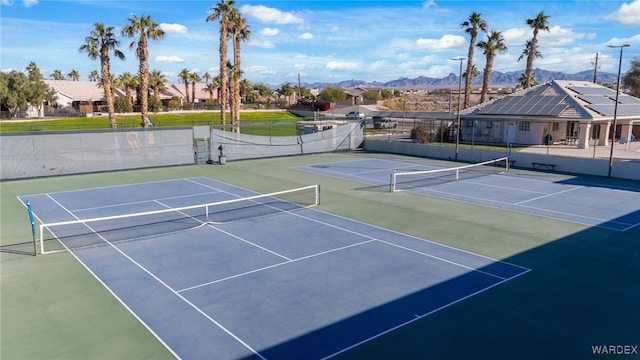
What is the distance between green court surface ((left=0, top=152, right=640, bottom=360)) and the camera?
29.2 feet

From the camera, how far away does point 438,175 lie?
28969 millimetres

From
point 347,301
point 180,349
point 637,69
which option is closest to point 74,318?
point 180,349

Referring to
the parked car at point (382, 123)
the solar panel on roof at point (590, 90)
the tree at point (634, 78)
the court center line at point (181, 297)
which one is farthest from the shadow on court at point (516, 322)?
the tree at point (634, 78)

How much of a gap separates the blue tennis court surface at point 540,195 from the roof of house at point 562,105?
1558cm

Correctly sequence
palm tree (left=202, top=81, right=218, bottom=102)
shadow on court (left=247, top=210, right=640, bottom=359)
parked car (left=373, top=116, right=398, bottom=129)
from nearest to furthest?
shadow on court (left=247, top=210, right=640, bottom=359), parked car (left=373, top=116, right=398, bottom=129), palm tree (left=202, top=81, right=218, bottom=102)

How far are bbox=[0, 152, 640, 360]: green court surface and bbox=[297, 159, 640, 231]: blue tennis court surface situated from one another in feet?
4.38

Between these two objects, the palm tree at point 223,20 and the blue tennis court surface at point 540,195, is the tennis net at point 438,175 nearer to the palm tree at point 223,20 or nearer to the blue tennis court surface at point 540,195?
the blue tennis court surface at point 540,195

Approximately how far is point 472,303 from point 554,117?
34.3m

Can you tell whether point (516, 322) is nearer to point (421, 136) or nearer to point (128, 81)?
point (421, 136)

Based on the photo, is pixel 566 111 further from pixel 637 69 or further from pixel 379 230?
pixel 637 69

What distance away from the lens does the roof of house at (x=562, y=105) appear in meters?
40.3

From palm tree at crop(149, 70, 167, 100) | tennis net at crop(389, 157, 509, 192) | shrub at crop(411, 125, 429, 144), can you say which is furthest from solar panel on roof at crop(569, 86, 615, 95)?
palm tree at crop(149, 70, 167, 100)

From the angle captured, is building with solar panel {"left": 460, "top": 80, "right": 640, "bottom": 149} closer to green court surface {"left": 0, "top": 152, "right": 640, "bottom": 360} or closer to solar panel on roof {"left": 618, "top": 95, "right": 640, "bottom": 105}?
solar panel on roof {"left": 618, "top": 95, "right": 640, "bottom": 105}

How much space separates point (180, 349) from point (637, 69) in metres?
76.1
